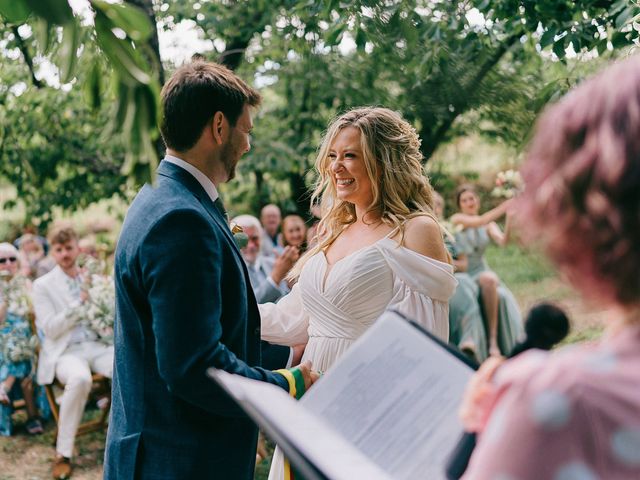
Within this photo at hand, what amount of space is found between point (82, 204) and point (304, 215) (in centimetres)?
272

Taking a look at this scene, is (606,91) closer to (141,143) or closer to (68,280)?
(141,143)

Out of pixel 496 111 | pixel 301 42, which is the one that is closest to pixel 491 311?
pixel 496 111

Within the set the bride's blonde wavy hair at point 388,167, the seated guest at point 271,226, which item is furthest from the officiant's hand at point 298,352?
the seated guest at point 271,226

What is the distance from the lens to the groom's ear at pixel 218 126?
7.76 feet

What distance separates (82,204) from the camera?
352 inches

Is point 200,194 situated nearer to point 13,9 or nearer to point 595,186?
point 13,9

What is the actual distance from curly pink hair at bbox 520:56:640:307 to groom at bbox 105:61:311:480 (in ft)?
4.17

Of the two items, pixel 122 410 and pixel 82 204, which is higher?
pixel 122 410

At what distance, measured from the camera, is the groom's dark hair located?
2.31m

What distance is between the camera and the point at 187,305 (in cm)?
203

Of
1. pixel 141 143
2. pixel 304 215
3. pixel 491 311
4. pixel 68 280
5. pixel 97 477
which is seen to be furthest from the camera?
pixel 304 215

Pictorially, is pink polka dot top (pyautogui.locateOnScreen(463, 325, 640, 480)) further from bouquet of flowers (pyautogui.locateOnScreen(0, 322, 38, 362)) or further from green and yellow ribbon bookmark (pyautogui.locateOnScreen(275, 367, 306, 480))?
bouquet of flowers (pyautogui.locateOnScreen(0, 322, 38, 362))

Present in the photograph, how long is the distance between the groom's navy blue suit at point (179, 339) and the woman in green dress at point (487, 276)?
22.2 feet

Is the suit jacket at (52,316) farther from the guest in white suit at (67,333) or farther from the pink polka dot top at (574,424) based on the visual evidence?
the pink polka dot top at (574,424)
